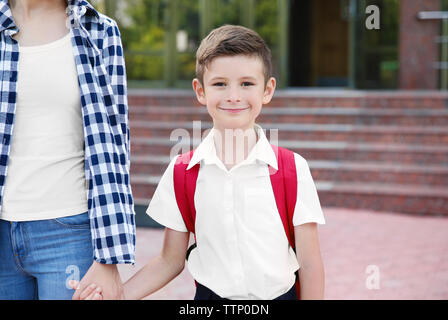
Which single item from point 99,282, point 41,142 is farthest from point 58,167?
point 99,282

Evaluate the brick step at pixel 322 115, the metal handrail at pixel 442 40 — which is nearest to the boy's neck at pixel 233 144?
the brick step at pixel 322 115

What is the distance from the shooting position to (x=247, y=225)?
167cm

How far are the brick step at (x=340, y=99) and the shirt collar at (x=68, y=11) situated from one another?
666 centimetres

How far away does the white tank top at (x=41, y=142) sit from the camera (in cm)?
167

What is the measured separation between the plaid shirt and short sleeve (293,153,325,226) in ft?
1.42

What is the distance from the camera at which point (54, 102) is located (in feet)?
5.52

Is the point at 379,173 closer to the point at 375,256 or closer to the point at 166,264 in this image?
the point at 375,256

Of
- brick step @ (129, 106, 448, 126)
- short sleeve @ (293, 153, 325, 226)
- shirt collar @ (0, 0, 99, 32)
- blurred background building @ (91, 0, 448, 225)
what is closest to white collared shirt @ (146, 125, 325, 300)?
short sleeve @ (293, 153, 325, 226)

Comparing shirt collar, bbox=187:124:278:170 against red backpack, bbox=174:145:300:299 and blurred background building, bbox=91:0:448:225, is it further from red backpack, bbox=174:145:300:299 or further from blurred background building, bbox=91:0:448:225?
blurred background building, bbox=91:0:448:225

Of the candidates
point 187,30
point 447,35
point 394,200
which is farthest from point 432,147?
point 187,30

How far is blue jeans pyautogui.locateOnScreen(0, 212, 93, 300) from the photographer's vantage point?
5.49ft

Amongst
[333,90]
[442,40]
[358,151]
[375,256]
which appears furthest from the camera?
[333,90]

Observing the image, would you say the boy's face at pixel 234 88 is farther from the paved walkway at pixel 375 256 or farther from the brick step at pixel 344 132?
the brick step at pixel 344 132

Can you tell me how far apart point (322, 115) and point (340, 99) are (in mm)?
389
